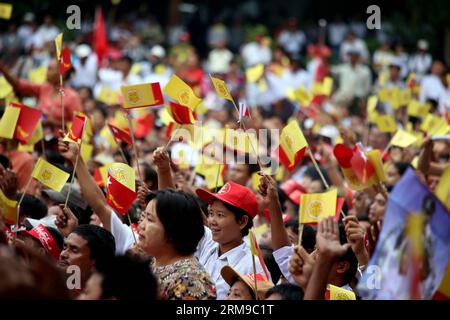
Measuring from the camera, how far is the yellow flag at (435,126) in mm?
8164

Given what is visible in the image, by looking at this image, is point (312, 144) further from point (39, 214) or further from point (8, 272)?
point (8, 272)

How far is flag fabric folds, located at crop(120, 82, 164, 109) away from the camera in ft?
20.9

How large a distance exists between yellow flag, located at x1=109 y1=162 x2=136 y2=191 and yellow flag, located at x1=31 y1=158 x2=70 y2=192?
0.33 meters

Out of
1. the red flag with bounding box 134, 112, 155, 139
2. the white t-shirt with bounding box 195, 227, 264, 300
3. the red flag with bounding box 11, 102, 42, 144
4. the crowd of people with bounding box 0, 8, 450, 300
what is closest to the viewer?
the crowd of people with bounding box 0, 8, 450, 300

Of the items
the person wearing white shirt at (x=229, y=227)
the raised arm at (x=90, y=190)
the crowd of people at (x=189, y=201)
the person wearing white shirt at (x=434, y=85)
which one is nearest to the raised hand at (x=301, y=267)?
the crowd of people at (x=189, y=201)

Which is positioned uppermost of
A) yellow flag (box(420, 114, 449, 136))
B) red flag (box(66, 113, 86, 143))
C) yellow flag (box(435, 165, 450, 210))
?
yellow flag (box(435, 165, 450, 210))

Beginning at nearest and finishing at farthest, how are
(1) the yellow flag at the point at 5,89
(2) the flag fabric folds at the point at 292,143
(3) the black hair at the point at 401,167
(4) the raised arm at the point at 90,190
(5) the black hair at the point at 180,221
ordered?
1. (5) the black hair at the point at 180,221
2. (4) the raised arm at the point at 90,190
3. (2) the flag fabric folds at the point at 292,143
4. (3) the black hair at the point at 401,167
5. (1) the yellow flag at the point at 5,89

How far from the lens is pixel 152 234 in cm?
449

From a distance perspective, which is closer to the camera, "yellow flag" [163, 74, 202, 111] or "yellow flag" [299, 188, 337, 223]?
"yellow flag" [299, 188, 337, 223]

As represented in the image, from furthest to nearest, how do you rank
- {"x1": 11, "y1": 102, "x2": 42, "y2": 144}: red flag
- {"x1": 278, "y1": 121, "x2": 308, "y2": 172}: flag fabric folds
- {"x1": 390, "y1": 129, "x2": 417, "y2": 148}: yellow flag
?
{"x1": 390, "y1": 129, "x2": 417, "y2": 148}: yellow flag < {"x1": 11, "y1": 102, "x2": 42, "y2": 144}: red flag < {"x1": 278, "y1": 121, "x2": 308, "y2": 172}: flag fabric folds

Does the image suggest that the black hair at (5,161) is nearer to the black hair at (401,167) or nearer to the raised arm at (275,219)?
the raised arm at (275,219)

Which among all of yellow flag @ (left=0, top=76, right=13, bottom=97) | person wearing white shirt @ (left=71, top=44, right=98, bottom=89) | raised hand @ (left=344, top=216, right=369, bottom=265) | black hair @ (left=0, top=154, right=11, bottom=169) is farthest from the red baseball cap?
person wearing white shirt @ (left=71, top=44, right=98, bottom=89)

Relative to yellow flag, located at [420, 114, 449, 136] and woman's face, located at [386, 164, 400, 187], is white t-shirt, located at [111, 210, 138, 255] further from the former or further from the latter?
yellow flag, located at [420, 114, 449, 136]

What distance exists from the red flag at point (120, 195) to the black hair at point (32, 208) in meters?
0.86
